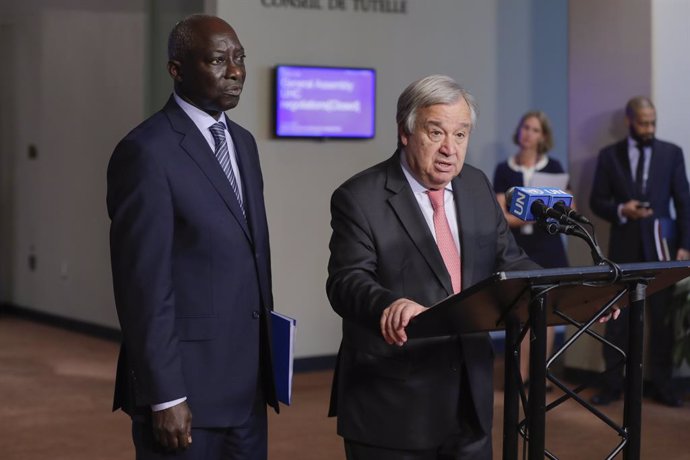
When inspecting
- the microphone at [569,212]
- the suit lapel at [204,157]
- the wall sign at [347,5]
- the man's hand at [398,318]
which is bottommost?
the man's hand at [398,318]

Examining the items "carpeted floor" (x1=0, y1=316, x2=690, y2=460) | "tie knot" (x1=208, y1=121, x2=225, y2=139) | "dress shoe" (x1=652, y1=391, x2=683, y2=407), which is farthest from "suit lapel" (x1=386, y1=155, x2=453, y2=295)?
"dress shoe" (x1=652, y1=391, x2=683, y2=407)

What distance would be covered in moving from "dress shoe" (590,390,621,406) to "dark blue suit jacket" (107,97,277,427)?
4571mm

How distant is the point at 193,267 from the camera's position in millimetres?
2873

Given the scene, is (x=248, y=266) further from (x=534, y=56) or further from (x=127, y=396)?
(x=534, y=56)

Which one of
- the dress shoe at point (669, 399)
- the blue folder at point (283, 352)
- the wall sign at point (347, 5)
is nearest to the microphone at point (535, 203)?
the blue folder at point (283, 352)

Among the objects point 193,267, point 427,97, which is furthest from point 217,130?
point 427,97

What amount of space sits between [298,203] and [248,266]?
5241mm

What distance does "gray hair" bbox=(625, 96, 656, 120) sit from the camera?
23.7ft

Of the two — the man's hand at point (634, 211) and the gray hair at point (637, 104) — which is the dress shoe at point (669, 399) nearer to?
the man's hand at point (634, 211)

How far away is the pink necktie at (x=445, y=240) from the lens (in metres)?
2.94

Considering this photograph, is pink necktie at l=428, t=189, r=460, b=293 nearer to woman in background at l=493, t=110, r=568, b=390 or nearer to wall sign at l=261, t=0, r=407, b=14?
woman in background at l=493, t=110, r=568, b=390

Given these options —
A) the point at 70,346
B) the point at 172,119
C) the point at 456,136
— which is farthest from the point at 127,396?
the point at 70,346

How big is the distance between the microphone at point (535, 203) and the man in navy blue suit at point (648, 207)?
469 centimetres

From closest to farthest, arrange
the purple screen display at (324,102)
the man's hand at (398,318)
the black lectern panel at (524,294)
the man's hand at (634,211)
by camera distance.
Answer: the black lectern panel at (524,294) < the man's hand at (398,318) < the man's hand at (634,211) < the purple screen display at (324,102)
